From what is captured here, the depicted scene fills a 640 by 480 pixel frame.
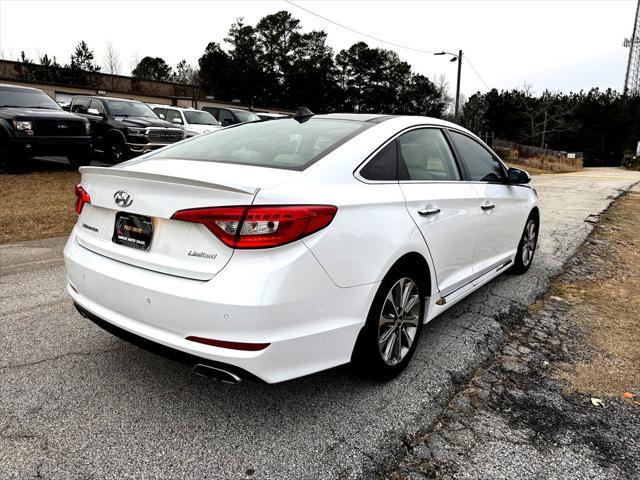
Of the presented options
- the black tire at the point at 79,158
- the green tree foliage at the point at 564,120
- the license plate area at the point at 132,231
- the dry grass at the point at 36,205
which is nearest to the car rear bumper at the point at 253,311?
the license plate area at the point at 132,231

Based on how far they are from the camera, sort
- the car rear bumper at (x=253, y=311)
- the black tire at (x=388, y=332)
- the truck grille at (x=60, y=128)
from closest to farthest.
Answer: the car rear bumper at (x=253, y=311)
the black tire at (x=388, y=332)
the truck grille at (x=60, y=128)

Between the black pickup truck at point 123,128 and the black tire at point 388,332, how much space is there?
33.4ft

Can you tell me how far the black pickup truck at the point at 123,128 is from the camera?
12.0m

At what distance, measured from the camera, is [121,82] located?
3884 centimetres

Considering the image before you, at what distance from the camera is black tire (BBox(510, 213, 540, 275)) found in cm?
534

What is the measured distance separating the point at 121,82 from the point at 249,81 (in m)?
17.3

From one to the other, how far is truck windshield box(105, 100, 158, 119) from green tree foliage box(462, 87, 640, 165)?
183 ft

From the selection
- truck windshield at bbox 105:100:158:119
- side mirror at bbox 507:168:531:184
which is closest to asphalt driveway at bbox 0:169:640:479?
side mirror at bbox 507:168:531:184

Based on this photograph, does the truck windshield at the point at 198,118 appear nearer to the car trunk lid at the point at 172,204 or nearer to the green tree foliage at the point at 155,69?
the car trunk lid at the point at 172,204

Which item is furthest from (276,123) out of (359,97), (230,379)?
(359,97)

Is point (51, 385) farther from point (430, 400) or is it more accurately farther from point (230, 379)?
point (430, 400)

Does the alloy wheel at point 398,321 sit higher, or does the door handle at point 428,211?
the door handle at point 428,211

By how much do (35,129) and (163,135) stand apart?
2.81 metres

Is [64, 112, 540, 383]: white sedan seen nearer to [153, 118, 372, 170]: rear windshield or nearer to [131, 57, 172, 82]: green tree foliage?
[153, 118, 372, 170]: rear windshield
